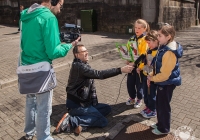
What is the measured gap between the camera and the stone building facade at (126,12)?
11.8 meters

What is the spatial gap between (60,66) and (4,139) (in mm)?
3763

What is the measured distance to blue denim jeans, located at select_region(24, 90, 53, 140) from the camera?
2717 mm

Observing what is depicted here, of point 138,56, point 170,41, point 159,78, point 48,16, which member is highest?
point 48,16

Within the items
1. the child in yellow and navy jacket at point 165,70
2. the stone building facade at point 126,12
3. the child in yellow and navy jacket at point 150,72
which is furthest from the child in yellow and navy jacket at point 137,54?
the stone building facade at point 126,12

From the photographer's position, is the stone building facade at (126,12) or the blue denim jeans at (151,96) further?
the stone building facade at (126,12)

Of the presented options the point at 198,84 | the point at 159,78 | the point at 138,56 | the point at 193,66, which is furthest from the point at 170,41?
the point at 193,66

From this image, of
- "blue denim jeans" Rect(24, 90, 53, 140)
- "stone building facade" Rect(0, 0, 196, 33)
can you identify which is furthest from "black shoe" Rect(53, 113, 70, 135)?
"stone building facade" Rect(0, 0, 196, 33)

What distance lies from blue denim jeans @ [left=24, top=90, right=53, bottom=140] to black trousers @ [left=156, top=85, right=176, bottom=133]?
163 cm

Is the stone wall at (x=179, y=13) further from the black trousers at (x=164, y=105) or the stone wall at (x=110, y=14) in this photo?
the black trousers at (x=164, y=105)

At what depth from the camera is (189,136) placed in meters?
3.21

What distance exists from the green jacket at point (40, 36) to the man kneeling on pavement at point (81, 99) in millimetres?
777

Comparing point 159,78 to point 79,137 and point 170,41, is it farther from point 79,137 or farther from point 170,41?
point 79,137

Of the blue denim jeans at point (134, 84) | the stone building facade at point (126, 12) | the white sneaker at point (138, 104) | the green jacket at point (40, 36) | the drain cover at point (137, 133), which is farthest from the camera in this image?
the stone building facade at point (126, 12)

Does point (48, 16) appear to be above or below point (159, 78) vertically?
above
